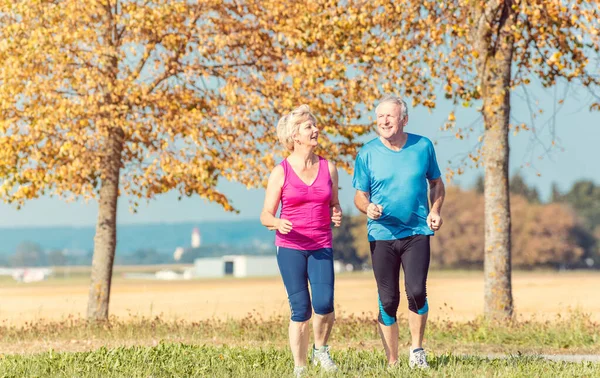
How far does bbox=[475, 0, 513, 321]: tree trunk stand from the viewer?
50.2ft

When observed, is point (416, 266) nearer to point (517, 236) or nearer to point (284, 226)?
point (284, 226)

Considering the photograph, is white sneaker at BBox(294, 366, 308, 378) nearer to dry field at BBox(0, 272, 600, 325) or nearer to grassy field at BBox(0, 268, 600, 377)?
grassy field at BBox(0, 268, 600, 377)

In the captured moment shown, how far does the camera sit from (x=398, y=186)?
8.09m

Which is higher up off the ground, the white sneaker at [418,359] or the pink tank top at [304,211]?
the pink tank top at [304,211]

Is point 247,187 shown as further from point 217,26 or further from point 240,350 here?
point 240,350

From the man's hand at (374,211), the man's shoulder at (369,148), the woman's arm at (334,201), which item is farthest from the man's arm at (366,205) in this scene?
the man's shoulder at (369,148)

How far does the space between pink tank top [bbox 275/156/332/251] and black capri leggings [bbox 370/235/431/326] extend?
597mm

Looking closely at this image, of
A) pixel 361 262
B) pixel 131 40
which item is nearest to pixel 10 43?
pixel 131 40

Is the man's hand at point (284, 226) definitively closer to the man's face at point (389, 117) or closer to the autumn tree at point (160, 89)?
the man's face at point (389, 117)

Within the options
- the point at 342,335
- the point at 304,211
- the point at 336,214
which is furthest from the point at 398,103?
the point at 342,335

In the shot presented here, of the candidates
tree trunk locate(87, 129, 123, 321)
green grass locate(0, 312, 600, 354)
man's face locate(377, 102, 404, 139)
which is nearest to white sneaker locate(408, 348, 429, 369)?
man's face locate(377, 102, 404, 139)

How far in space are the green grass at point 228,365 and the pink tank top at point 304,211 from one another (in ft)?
3.96

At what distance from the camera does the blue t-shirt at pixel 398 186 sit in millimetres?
8078

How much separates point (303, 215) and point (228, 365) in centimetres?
218
